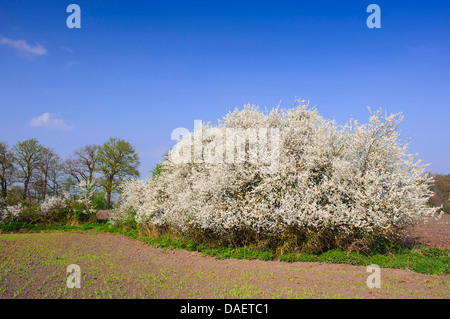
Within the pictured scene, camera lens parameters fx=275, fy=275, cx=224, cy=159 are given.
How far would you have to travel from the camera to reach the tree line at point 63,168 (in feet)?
94.8

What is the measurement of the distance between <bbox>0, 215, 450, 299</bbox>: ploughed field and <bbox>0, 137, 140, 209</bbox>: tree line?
20703 mm

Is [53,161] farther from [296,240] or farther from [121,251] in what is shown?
[296,240]

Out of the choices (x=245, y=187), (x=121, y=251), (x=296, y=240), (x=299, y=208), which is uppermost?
(x=245, y=187)

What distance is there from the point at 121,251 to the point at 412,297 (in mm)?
9697

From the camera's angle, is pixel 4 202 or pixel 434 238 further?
pixel 4 202

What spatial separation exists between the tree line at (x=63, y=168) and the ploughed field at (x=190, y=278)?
20.7 m

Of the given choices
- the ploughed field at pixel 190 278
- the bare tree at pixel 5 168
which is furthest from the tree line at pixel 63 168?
the ploughed field at pixel 190 278

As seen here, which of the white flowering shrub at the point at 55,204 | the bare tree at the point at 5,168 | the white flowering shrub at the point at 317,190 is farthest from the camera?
the bare tree at the point at 5,168

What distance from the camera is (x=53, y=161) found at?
3281 centimetres

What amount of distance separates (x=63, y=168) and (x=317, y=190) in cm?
3373

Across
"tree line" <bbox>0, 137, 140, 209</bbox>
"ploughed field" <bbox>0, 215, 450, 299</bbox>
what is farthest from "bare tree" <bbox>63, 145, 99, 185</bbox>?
"ploughed field" <bbox>0, 215, 450, 299</bbox>

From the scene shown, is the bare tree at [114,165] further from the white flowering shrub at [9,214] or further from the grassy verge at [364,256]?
the grassy verge at [364,256]

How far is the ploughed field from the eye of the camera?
5.69 meters

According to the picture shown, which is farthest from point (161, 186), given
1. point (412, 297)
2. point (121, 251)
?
point (412, 297)
